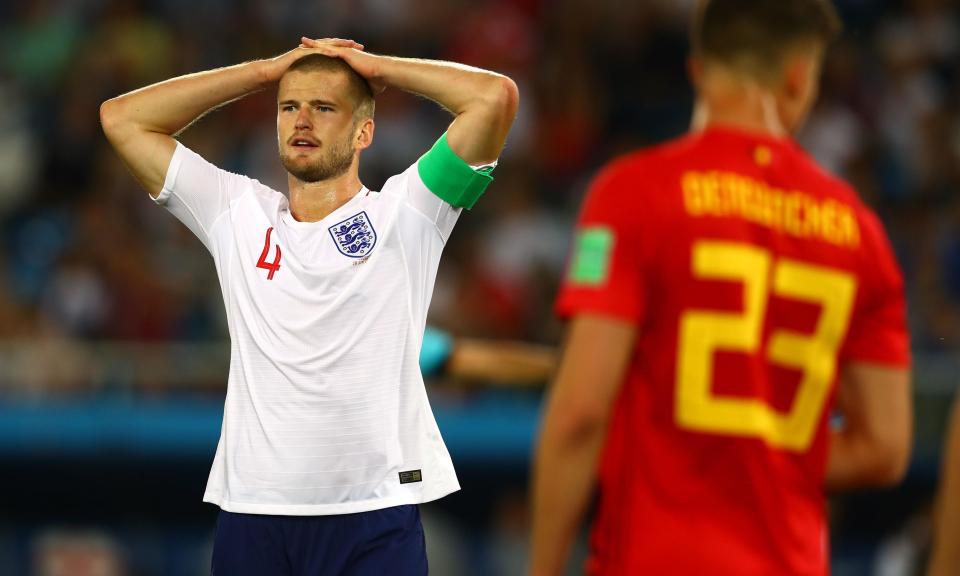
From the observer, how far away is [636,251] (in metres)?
3.46

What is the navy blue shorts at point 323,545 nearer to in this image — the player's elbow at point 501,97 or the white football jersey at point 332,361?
the white football jersey at point 332,361

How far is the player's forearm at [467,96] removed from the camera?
517cm

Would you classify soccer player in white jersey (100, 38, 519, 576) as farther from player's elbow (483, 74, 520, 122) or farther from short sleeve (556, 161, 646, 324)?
short sleeve (556, 161, 646, 324)

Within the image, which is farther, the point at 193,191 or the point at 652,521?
the point at 193,191

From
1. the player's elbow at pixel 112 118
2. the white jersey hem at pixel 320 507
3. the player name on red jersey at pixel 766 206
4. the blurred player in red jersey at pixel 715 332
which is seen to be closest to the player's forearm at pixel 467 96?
the player's elbow at pixel 112 118

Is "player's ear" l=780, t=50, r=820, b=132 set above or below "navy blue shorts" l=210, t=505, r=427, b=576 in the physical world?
above

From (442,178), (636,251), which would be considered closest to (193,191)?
(442,178)

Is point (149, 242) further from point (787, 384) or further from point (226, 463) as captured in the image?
point (787, 384)

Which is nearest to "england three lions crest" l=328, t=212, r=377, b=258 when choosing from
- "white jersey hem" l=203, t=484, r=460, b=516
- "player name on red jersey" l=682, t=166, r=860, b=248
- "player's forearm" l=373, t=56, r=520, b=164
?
"player's forearm" l=373, t=56, r=520, b=164

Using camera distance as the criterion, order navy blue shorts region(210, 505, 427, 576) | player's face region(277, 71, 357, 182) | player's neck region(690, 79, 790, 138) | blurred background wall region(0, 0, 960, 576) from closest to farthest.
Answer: player's neck region(690, 79, 790, 138), navy blue shorts region(210, 505, 427, 576), player's face region(277, 71, 357, 182), blurred background wall region(0, 0, 960, 576)

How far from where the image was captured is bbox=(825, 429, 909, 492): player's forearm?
3652mm

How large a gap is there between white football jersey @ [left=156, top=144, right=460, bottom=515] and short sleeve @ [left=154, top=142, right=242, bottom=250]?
0.44ft

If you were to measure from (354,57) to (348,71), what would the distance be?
0.07 metres

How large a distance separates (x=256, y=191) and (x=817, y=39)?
232cm
